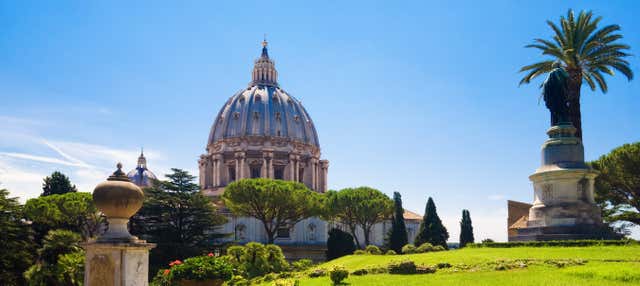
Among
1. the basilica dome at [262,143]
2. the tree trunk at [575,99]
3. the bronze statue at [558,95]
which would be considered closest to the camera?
the bronze statue at [558,95]

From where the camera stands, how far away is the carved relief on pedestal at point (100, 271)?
14.8 metres

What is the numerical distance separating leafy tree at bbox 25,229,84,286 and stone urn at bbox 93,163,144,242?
1057 cm

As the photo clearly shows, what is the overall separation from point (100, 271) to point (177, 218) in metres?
38.2

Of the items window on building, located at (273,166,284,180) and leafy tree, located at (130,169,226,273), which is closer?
leafy tree, located at (130,169,226,273)

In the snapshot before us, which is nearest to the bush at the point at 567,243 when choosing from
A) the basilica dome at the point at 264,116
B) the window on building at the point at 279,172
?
the window on building at the point at 279,172

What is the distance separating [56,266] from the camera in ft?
90.6

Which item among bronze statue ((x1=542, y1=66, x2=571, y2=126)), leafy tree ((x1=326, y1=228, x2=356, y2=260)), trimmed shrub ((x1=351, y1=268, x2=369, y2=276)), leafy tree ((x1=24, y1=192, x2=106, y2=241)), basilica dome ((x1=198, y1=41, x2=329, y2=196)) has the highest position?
basilica dome ((x1=198, y1=41, x2=329, y2=196))

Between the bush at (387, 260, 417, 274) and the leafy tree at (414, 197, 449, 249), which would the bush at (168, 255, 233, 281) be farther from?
the leafy tree at (414, 197, 449, 249)

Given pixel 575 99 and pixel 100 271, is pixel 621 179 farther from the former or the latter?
pixel 100 271

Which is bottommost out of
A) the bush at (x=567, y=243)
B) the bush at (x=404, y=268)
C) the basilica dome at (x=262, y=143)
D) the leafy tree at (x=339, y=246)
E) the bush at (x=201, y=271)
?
the leafy tree at (x=339, y=246)

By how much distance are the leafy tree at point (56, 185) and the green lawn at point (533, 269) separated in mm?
57280

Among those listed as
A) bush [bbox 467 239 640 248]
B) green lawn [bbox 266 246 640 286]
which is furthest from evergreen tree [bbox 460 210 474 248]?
green lawn [bbox 266 246 640 286]

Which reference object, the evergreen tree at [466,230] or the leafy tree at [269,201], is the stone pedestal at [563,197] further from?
the leafy tree at [269,201]

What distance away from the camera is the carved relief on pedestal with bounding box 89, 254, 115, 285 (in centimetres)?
1484
